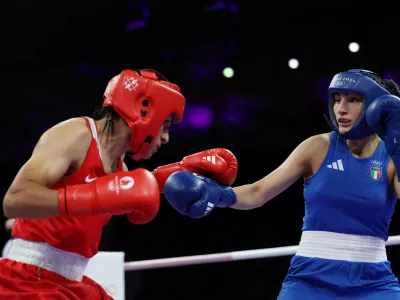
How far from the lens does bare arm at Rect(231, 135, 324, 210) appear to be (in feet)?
7.77

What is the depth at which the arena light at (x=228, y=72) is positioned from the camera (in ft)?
21.7

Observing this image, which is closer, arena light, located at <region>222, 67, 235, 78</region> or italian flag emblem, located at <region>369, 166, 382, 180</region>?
italian flag emblem, located at <region>369, 166, 382, 180</region>

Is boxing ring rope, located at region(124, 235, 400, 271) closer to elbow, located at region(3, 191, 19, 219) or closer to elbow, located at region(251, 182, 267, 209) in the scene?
elbow, located at region(251, 182, 267, 209)

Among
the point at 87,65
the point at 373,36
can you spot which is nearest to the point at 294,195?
the point at 373,36

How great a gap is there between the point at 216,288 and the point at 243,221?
2.54ft

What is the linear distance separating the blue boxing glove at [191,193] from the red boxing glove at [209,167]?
66mm

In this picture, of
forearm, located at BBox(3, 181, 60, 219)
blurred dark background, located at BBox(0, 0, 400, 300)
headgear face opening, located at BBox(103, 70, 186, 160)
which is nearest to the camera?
forearm, located at BBox(3, 181, 60, 219)

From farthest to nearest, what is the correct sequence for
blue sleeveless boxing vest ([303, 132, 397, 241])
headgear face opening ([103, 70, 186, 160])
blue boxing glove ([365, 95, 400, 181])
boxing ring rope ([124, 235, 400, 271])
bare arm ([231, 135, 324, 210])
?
1. boxing ring rope ([124, 235, 400, 271])
2. bare arm ([231, 135, 324, 210])
3. blue sleeveless boxing vest ([303, 132, 397, 241])
4. blue boxing glove ([365, 95, 400, 181])
5. headgear face opening ([103, 70, 186, 160])

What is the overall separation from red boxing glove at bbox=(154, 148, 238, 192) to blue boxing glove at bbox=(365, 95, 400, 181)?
1.81 ft

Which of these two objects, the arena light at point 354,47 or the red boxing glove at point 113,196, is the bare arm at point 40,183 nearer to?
the red boxing glove at point 113,196

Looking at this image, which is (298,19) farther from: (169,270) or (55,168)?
(55,168)

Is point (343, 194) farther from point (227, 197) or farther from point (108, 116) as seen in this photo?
point (108, 116)

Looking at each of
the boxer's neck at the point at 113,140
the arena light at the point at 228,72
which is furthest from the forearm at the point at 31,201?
the arena light at the point at 228,72

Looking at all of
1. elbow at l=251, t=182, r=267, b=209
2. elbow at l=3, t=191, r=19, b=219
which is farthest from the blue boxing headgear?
elbow at l=3, t=191, r=19, b=219
